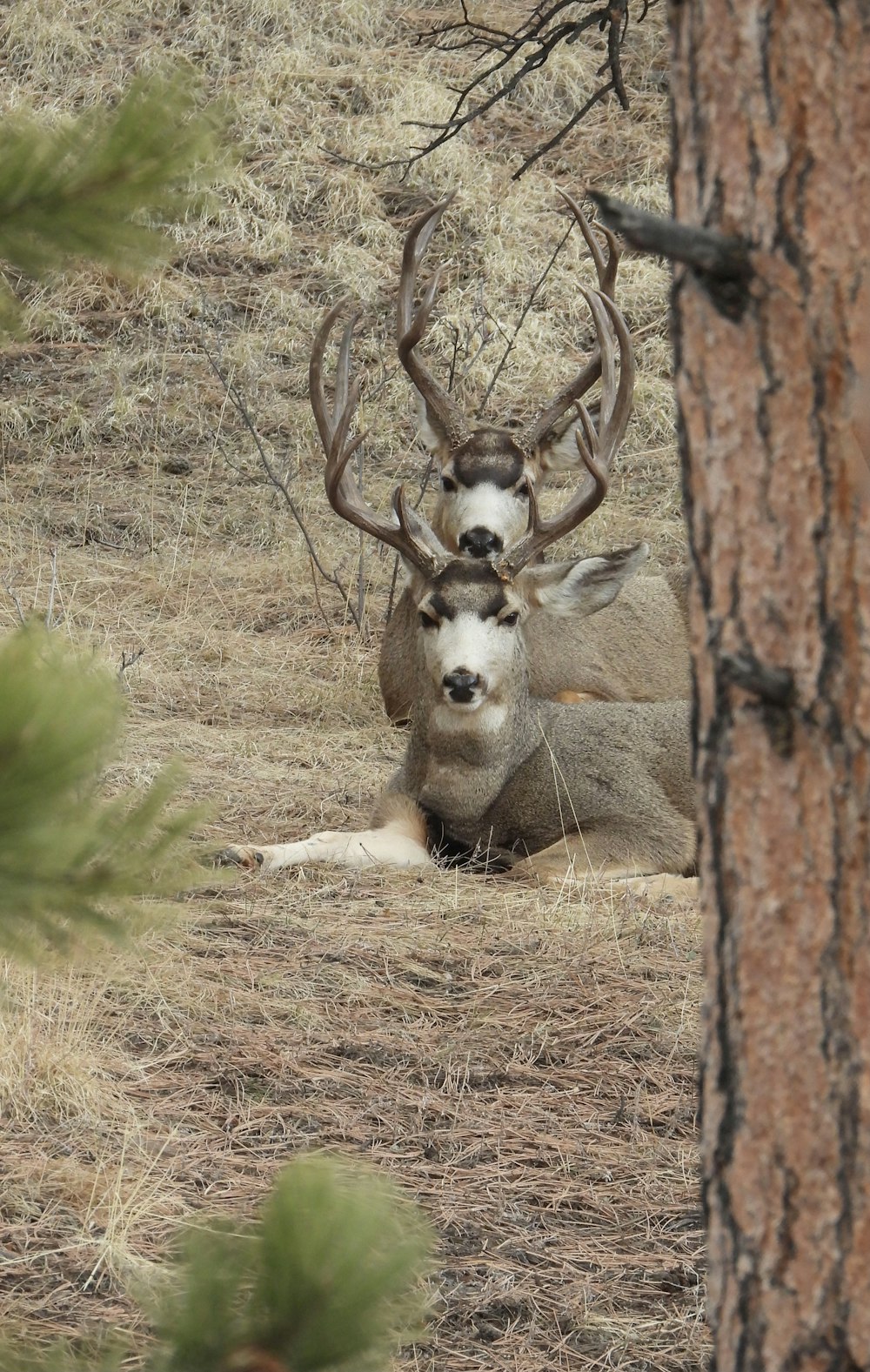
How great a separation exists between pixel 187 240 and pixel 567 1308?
13.6 m

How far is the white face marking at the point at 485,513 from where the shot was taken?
939cm

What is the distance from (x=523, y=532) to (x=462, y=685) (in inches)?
97.0

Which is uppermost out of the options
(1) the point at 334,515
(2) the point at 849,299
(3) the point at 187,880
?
(1) the point at 334,515

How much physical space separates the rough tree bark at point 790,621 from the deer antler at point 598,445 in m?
5.36

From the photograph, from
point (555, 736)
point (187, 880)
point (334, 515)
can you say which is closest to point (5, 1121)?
point (187, 880)

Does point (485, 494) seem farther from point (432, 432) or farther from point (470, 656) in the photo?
point (470, 656)

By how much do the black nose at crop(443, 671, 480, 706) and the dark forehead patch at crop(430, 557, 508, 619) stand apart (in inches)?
12.2

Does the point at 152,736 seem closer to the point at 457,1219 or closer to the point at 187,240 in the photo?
the point at 457,1219

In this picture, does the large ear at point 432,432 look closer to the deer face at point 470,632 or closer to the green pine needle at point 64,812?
the deer face at point 470,632

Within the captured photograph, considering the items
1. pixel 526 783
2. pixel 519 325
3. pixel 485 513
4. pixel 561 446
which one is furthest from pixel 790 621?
pixel 519 325

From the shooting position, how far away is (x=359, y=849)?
7074 mm

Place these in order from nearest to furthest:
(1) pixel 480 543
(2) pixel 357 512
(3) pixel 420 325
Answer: (2) pixel 357 512 → (3) pixel 420 325 → (1) pixel 480 543

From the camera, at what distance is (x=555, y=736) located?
7.80 metres

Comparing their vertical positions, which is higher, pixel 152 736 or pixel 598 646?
pixel 598 646
